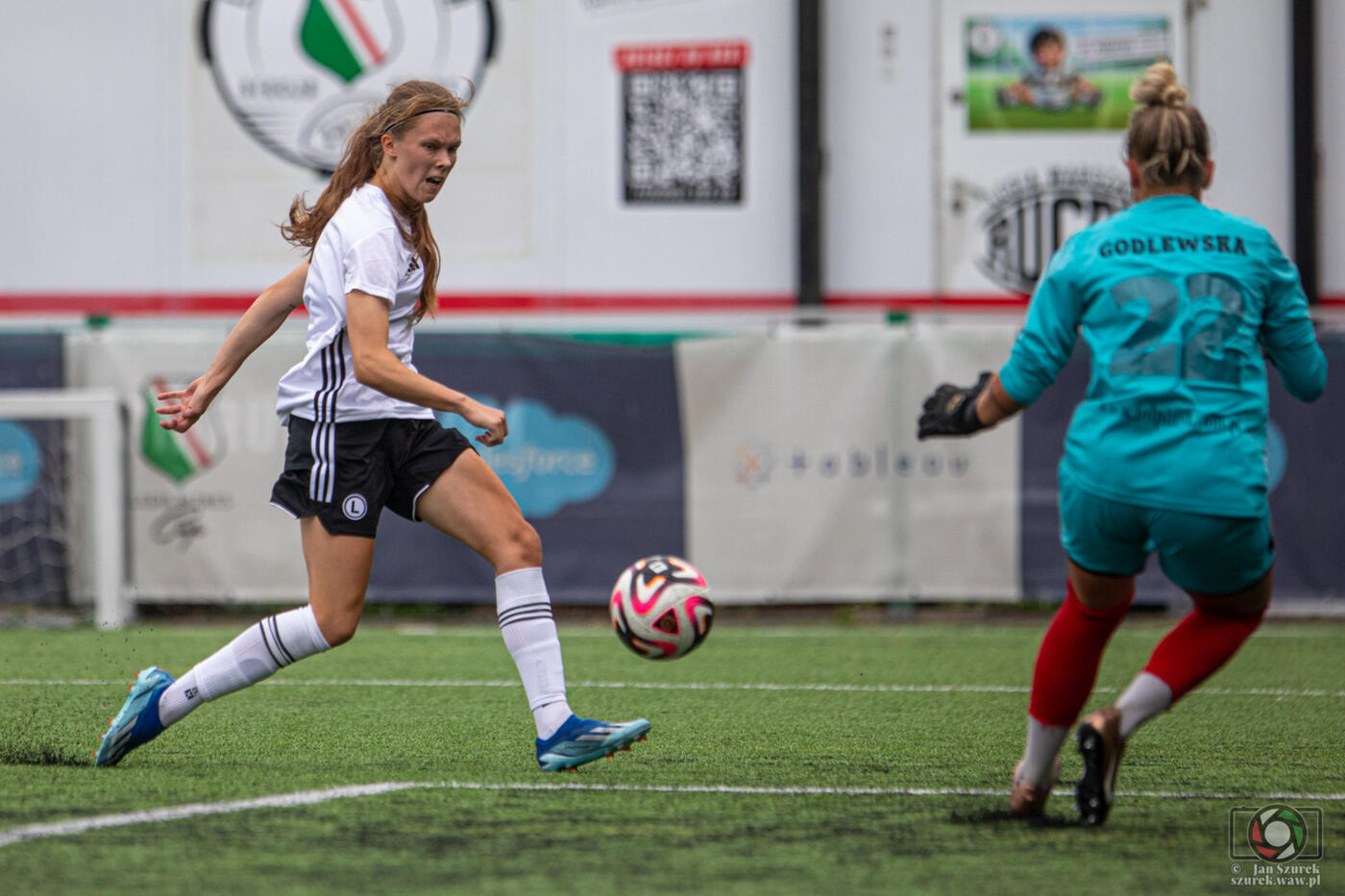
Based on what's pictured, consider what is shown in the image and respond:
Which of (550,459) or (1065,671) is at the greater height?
(550,459)

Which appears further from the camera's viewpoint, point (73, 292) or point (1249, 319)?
point (73, 292)

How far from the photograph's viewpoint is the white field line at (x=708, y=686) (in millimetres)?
6766

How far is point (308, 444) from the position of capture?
449 cm

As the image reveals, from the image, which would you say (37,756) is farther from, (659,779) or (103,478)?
(103,478)

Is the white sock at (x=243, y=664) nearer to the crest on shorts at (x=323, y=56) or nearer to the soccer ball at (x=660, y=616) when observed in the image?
the soccer ball at (x=660, y=616)

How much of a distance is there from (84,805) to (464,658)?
154 inches

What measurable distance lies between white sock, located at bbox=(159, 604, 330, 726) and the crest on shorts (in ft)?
27.4

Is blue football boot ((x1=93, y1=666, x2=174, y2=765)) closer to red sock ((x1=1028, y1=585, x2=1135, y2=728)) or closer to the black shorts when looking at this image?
the black shorts

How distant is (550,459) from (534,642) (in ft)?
16.8

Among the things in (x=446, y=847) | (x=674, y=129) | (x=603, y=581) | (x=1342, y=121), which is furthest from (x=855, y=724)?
(x=1342, y=121)

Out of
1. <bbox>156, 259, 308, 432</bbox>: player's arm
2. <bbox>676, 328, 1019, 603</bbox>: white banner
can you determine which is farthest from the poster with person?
<bbox>156, 259, 308, 432</bbox>: player's arm

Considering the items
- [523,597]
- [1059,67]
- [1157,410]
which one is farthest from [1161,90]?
[1059,67]

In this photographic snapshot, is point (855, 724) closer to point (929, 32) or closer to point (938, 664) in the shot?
point (938, 664)

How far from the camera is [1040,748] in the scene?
3865 mm
